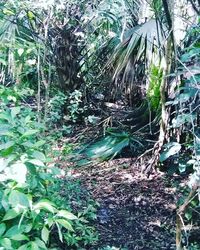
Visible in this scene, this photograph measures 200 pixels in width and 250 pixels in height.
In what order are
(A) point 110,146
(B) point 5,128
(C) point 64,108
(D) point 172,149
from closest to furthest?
1. (B) point 5,128
2. (D) point 172,149
3. (A) point 110,146
4. (C) point 64,108

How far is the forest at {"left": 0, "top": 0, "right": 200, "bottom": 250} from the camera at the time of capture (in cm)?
172

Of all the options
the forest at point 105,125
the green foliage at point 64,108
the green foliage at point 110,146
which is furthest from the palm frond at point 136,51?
the green foliage at point 64,108

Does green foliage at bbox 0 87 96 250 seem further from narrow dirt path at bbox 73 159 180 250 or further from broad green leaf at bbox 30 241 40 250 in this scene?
narrow dirt path at bbox 73 159 180 250

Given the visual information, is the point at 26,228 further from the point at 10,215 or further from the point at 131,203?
the point at 131,203

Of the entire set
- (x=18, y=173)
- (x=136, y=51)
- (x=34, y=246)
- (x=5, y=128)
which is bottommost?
(x=34, y=246)

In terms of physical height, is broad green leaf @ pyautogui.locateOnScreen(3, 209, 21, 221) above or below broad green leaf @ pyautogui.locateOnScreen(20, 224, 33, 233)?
above

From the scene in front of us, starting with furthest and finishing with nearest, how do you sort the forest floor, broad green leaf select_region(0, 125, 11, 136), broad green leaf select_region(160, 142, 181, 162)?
broad green leaf select_region(160, 142, 181, 162) < the forest floor < broad green leaf select_region(0, 125, 11, 136)

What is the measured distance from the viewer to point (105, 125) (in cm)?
370

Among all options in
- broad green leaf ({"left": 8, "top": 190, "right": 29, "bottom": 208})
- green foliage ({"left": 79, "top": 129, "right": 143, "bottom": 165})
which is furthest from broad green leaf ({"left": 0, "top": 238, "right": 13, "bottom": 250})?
green foliage ({"left": 79, "top": 129, "right": 143, "bottom": 165})

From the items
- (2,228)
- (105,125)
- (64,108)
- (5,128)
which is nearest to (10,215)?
(2,228)

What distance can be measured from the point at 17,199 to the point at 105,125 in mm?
2438

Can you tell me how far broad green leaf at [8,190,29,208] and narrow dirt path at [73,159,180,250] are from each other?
1.12 meters

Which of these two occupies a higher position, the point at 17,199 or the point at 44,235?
the point at 17,199

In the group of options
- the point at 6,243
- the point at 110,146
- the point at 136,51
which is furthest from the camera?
the point at 110,146
